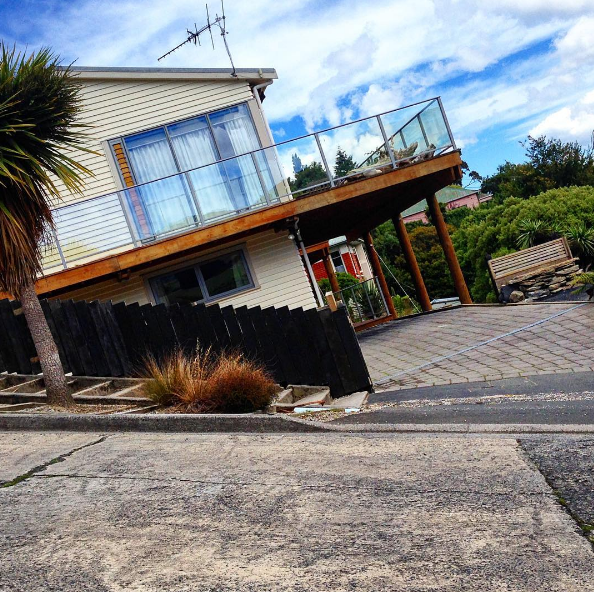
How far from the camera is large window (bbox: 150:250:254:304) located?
1551 cm

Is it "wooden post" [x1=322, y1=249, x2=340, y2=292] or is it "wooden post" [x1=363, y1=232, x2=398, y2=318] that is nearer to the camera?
"wooden post" [x1=363, y1=232, x2=398, y2=318]

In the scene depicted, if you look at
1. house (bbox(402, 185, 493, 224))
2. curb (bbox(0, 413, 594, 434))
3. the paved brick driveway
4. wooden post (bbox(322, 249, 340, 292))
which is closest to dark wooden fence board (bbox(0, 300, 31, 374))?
curb (bbox(0, 413, 594, 434))

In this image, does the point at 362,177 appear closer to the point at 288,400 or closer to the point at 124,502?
the point at 288,400

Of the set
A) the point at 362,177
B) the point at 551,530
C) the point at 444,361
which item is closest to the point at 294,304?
the point at 362,177

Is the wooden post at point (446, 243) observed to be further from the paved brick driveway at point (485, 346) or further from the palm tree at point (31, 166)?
the palm tree at point (31, 166)

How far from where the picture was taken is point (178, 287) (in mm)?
15578

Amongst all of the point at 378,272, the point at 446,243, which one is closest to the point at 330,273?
the point at 378,272

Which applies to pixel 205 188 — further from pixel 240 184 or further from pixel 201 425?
pixel 201 425

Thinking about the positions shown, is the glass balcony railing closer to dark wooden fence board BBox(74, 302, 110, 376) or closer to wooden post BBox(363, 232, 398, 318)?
dark wooden fence board BBox(74, 302, 110, 376)

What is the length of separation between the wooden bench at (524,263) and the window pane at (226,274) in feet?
20.4

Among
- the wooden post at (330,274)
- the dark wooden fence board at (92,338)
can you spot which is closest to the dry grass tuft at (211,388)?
the dark wooden fence board at (92,338)

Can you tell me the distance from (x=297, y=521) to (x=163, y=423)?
10.4 feet

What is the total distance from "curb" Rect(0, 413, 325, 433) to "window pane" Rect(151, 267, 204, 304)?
8.28m

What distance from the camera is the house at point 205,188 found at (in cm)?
1407
